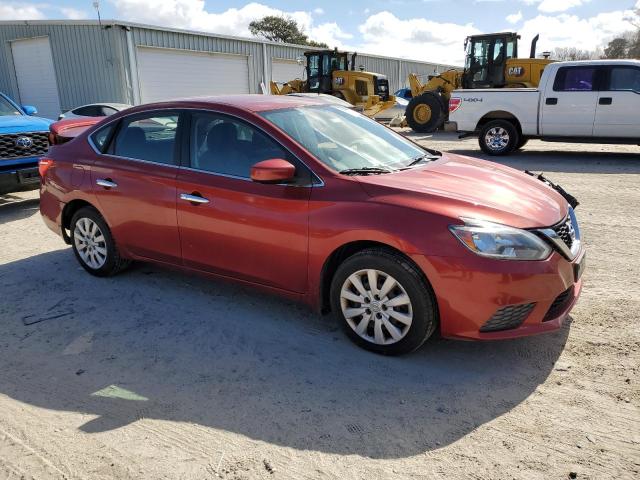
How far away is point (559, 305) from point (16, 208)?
25.5 feet

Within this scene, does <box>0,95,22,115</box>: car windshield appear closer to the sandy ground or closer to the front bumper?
the sandy ground

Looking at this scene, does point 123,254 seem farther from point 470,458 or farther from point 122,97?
point 122,97

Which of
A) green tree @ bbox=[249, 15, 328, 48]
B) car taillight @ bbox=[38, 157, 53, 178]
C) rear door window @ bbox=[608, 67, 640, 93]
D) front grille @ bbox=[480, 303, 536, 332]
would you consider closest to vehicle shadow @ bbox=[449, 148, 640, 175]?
rear door window @ bbox=[608, 67, 640, 93]

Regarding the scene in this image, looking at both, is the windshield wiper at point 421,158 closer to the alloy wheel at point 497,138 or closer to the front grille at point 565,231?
the front grille at point 565,231

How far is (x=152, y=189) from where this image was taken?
13.8 ft

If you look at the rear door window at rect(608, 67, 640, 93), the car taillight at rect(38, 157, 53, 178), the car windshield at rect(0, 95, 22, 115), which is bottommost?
the car taillight at rect(38, 157, 53, 178)

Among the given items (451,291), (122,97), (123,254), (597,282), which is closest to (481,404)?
(451,291)

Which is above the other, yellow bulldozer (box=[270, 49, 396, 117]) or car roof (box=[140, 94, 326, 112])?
yellow bulldozer (box=[270, 49, 396, 117])

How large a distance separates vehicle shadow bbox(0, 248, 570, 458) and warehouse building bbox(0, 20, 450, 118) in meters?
18.7

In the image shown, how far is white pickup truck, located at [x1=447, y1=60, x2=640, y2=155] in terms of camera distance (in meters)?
10.8

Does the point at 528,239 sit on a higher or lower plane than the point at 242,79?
lower

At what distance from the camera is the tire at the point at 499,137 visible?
476 inches

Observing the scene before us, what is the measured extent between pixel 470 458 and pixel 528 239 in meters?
1.26

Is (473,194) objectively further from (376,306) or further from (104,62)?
(104,62)
